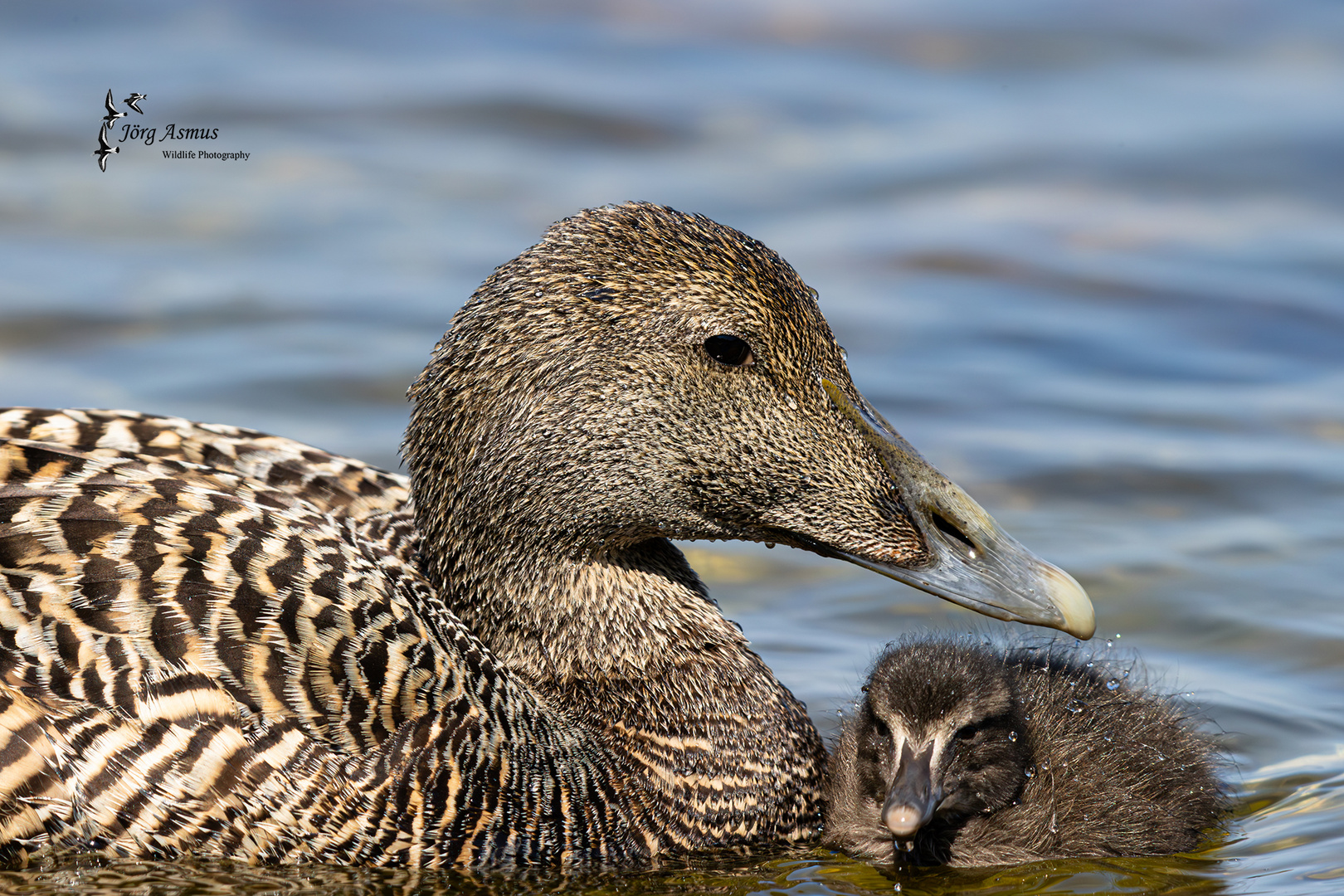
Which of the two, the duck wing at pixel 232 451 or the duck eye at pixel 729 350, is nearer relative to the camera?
the duck eye at pixel 729 350

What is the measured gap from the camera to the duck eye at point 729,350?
5.25 metres

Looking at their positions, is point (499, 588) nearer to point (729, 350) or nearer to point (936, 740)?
point (729, 350)

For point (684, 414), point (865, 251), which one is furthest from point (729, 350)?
point (865, 251)

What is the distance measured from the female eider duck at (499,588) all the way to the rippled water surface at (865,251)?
7.3 inches

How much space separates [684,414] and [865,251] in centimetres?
511

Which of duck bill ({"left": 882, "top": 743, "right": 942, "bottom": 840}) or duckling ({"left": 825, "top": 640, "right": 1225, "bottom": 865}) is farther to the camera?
duckling ({"left": 825, "top": 640, "right": 1225, "bottom": 865})

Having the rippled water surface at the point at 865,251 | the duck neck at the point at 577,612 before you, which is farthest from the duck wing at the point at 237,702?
the duck neck at the point at 577,612

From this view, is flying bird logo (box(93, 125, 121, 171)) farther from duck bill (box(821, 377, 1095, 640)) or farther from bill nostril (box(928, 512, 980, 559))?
bill nostril (box(928, 512, 980, 559))

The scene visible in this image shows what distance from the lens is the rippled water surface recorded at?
685 cm

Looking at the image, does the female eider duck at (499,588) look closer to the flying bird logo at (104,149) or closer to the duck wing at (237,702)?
the duck wing at (237,702)

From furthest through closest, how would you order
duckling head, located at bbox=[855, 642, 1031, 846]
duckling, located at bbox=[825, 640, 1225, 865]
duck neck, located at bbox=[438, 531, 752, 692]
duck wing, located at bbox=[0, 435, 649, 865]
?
1. duck neck, located at bbox=[438, 531, 752, 692]
2. duckling, located at bbox=[825, 640, 1225, 865]
3. duckling head, located at bbox=[855, 642, 1031, 846]
4. duck wing, located at bbox=[0, 435, 649, 865]

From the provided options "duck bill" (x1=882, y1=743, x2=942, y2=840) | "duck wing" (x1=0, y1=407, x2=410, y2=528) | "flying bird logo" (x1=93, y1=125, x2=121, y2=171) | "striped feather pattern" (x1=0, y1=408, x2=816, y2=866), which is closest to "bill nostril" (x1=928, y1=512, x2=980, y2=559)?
"duck bill" (x1=882, y1=743, x2=942, y2=840)

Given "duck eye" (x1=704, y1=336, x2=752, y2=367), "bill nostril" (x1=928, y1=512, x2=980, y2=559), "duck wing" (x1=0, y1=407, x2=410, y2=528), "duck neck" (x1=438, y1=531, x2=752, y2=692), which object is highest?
"duck eye" (x1=704, y1=336, x2=752, y2=367)

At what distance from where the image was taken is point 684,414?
528 centimetres
